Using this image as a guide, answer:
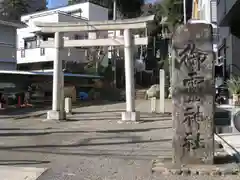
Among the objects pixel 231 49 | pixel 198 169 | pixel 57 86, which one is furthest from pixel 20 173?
pixel 231 49

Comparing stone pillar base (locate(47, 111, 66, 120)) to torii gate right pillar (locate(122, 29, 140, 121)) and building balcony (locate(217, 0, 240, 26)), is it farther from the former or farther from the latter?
building balcony (locate(217, 0, 240, 26))

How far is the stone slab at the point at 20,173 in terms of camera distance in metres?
→ 6.66

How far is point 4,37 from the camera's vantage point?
3036 centimetres

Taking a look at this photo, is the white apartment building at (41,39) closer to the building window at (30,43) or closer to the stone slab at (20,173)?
the building window at (30,43)

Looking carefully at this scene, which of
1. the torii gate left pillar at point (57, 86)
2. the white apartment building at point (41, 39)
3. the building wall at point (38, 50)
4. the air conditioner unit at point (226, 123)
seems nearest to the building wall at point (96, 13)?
the white apartment building at point (41, 39)

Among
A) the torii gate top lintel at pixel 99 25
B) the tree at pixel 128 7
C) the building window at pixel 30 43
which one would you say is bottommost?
the torii gate top lintel at pixel 99 25

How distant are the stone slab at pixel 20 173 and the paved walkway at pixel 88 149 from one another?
0.07 meters

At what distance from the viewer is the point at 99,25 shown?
1689 centimetres

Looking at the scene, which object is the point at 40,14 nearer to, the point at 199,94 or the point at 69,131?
the point at 69,131

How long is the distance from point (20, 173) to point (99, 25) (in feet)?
35.9

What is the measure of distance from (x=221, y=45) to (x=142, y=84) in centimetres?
2524

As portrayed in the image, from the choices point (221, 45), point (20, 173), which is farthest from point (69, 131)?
point (221, 45)

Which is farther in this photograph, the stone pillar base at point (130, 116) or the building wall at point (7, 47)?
the building wall at point (7, 47)

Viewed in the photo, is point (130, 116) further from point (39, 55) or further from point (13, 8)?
point (13, 8)
